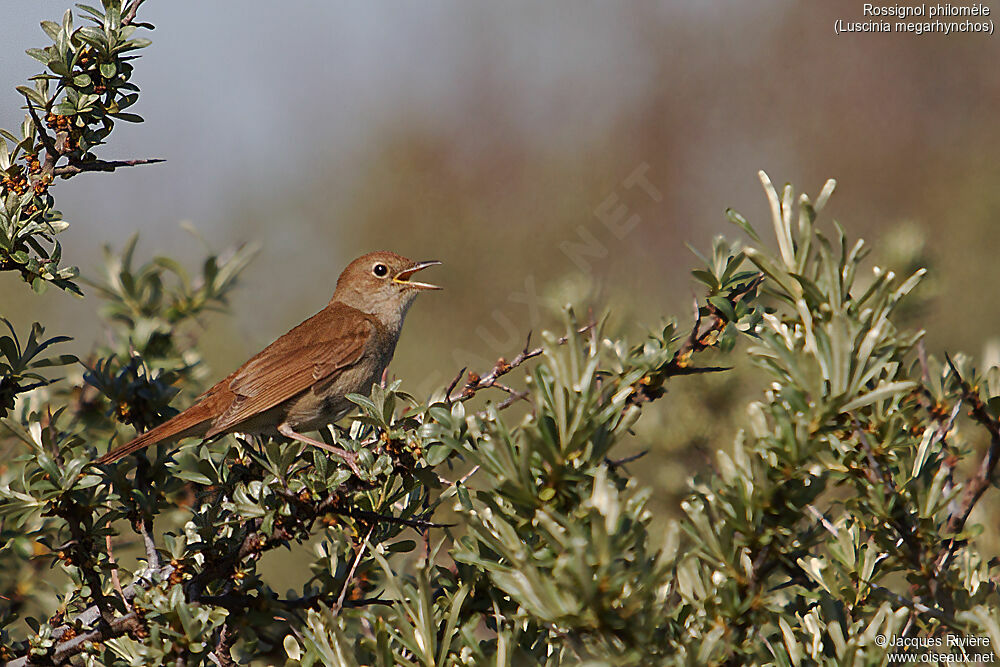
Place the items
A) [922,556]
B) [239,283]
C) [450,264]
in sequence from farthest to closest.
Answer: [450,264] → [239,283] → [922,556]

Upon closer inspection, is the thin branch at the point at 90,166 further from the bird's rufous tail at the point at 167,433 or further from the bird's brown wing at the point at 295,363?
the bird's brown wing at the point at 295,363

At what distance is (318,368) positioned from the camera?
4.33 meters

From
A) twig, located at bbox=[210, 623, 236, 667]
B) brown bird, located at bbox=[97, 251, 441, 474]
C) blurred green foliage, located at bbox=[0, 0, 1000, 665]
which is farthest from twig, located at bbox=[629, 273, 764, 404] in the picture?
brown bird, located at bbox=[97, 251, 441, 474]

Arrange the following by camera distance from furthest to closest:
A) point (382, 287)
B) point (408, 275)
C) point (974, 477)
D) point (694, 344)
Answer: point (408, 275), point (382, 287), point (694, 344), point (974, 477)

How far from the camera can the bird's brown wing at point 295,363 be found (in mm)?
3986

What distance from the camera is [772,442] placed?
1.54m

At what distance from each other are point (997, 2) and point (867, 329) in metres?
8.65

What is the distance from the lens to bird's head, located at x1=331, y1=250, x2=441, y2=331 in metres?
5.13

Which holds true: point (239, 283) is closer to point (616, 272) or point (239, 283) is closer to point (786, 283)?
point (786, 283)

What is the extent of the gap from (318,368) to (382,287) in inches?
39.3

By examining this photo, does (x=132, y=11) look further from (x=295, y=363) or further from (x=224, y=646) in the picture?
(x=295, y=363)

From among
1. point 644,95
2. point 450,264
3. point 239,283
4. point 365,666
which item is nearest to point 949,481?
point 365,666

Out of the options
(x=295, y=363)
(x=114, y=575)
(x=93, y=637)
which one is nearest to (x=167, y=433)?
(x=114, y=575)

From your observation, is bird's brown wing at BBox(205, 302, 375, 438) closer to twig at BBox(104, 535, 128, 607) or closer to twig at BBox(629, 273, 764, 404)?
twig at BBox(104, 535, 128, 607)
